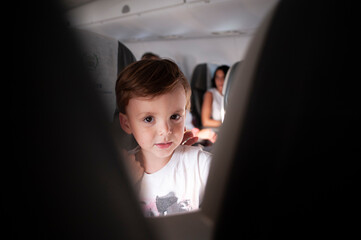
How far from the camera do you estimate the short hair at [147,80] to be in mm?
Answer: 631

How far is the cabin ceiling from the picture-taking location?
336cm

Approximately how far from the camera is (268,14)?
0.31 m

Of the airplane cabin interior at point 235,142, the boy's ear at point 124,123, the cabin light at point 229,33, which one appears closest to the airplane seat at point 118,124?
the boy's ear at point 124,123

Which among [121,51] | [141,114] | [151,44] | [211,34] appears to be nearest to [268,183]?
[141,114]

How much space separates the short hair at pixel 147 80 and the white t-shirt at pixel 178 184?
0.25 metres

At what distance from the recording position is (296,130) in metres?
0.30

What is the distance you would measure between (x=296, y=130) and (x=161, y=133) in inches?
16.1

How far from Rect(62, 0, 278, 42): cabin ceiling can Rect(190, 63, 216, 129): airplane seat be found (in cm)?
83

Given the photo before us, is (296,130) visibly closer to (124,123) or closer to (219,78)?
(124,123)

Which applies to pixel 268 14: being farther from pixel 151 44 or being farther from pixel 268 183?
pixel 151 44

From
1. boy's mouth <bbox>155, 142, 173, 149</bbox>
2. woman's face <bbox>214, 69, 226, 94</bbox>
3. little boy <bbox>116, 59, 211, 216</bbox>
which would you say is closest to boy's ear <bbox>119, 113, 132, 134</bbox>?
little boy <bbox>116, 59, 211, 216</bbox>

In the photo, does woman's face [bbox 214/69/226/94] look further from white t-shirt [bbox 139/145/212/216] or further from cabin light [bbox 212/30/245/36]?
white t-shirt [bbox 139/145/212/216]

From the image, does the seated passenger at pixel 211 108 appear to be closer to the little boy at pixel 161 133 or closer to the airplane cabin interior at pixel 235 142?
the little boy at pixel 161 133

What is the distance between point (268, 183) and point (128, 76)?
18.7 inches
